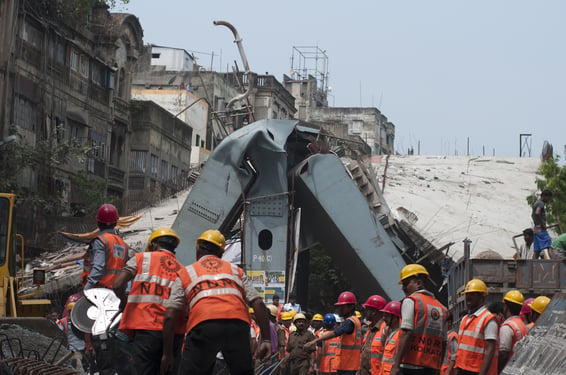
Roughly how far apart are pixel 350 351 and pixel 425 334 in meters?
5.38

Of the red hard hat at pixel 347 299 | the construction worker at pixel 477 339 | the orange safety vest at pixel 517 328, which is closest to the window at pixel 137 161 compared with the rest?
the red hard hat at pixel 347 299

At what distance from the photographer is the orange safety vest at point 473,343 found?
941 cm

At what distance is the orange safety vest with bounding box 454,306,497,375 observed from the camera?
941 cm

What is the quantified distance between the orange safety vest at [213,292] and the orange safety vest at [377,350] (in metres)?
3.97

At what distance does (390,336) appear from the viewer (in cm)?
1086

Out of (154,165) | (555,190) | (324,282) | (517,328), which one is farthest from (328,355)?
(154,165)

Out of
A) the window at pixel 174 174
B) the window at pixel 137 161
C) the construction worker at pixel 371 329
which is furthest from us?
the window at pixel 174 174

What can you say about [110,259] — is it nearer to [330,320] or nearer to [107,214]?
[107,214]

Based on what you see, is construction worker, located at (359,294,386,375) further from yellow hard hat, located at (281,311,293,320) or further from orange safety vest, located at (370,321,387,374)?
yellow hard hat, located at (281,311,293,320)

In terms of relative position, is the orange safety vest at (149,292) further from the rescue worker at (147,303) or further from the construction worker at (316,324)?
the construction worker at (316,324)

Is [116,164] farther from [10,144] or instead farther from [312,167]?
[312,167]

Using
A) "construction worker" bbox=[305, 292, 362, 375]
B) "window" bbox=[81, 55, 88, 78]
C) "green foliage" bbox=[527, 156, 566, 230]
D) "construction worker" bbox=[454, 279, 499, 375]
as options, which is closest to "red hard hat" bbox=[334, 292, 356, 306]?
"construction worker" bbox=[305, 292, 362, 375]

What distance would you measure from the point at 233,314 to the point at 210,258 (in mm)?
563

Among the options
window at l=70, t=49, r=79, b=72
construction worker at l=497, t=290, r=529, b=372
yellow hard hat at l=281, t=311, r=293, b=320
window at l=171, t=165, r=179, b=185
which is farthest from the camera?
window at l=171, t=165, r=179, b=185
